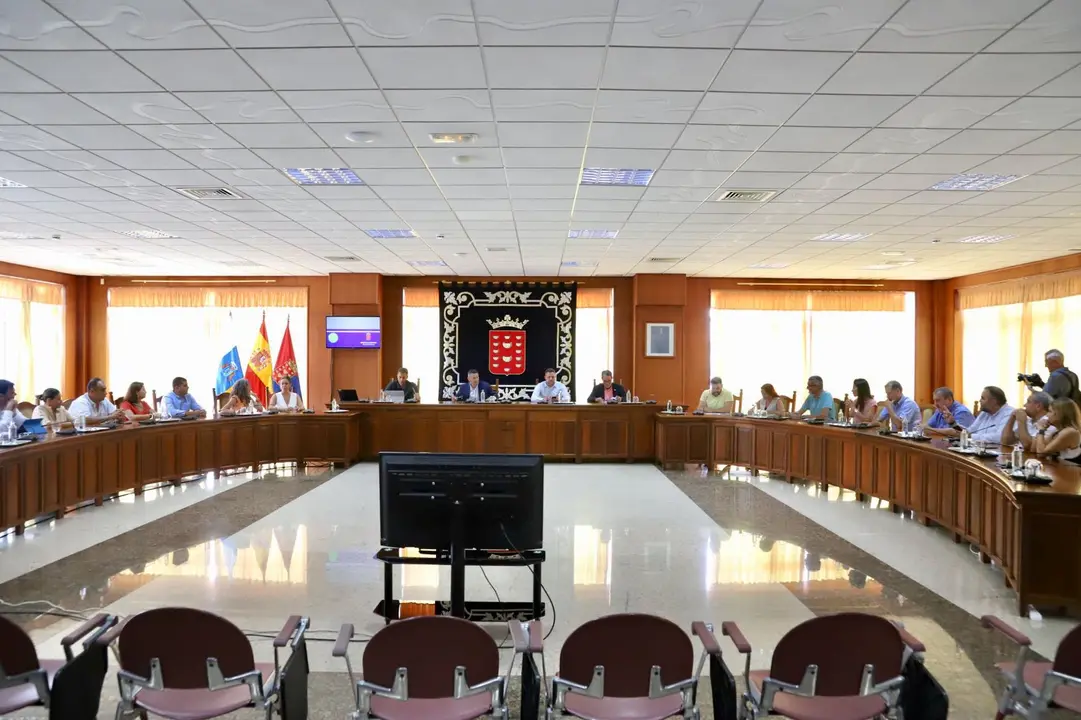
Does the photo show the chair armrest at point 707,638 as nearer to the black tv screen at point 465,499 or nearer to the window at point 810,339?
the black tv screen at point 465,499

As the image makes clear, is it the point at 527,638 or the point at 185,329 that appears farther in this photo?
the point at 185,329

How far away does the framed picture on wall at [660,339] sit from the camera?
516 inches

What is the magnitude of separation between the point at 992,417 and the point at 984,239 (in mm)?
3757

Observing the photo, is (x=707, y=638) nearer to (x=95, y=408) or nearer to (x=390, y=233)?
(x=390, y=233)

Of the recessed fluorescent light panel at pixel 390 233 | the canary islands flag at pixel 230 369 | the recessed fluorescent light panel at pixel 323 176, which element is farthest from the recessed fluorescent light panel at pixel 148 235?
the recessed fluorescent light panel at pixel 323 176

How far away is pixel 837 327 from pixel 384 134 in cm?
1170

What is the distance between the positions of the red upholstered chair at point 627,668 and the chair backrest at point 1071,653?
1144mm

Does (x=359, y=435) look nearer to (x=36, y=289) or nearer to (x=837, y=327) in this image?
(x=36, y=289)

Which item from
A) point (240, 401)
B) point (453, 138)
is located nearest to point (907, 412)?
point (453, 138)

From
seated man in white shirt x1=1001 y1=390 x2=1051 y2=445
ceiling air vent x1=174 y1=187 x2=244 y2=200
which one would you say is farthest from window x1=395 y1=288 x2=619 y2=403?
seated man in white shirt x1=1001 y1=390 x2=1051 y2=445

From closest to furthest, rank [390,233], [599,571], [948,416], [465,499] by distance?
1. [465,499]
2. [599,571]
3. [948,416]
4. [390,233]

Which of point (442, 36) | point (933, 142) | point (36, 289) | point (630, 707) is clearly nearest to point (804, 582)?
point (630, 707)

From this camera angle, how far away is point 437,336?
1363cm

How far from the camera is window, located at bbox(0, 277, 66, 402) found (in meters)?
11.6
